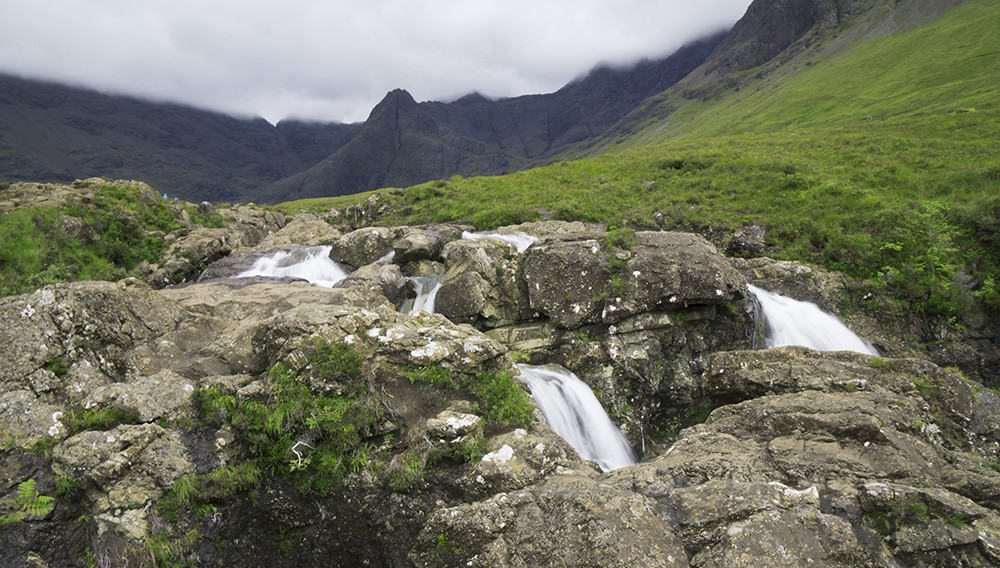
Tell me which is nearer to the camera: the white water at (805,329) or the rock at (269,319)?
the rock at (269,319)

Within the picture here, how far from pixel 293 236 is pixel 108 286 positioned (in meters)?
22.7

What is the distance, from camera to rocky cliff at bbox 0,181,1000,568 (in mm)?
5984

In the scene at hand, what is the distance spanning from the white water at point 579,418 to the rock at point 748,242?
15.9m

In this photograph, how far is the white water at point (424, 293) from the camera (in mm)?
18378

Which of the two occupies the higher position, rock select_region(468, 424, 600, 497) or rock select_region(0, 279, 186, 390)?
rock select_region(0, 279, 186, 390)

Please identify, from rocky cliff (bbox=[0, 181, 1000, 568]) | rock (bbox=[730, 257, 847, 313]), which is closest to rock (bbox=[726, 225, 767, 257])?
rock (bbox=[730, 257, 847, 313])

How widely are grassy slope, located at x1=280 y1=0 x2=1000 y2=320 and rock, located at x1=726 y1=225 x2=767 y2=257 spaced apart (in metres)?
0.63

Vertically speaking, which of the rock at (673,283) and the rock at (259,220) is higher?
the rock at (259,220)

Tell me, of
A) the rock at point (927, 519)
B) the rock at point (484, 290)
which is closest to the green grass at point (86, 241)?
the rock at point (484, 290)

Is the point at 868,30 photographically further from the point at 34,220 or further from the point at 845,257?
the point at 34,220

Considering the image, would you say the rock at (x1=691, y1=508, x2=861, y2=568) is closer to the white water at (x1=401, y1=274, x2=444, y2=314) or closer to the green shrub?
the green shrub

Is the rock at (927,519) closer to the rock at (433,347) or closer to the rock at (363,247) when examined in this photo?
the rock at (433,347)

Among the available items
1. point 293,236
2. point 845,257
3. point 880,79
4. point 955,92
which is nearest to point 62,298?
point 293,236

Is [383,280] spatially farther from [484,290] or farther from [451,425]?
[451,425]
